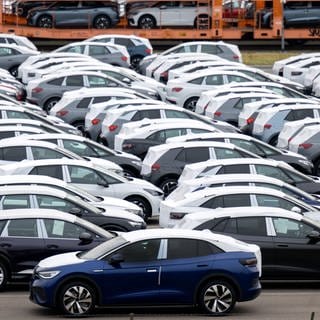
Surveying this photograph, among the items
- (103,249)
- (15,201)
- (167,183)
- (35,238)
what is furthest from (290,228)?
(167,183)

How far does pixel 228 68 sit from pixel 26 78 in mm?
5741

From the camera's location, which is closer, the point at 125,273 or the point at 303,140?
the point at 125,273

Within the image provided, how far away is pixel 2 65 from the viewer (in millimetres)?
44938

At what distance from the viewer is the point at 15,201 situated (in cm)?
2153

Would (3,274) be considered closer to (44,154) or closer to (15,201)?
(15,201)

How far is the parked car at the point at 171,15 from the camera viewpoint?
56062 millimetres

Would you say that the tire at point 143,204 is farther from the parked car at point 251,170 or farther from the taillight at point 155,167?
the taillight at point 155,167

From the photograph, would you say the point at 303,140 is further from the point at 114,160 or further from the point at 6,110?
the point at 6,110

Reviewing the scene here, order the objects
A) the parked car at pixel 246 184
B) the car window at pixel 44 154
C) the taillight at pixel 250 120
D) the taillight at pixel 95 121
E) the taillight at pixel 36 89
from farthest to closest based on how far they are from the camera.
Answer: the taillight at pixel 36 89 < the taillight at pixel 250 120 < the taillight at pixel 95 121 < the car window at pixel 44 154 < the parked car at pixel 246 184

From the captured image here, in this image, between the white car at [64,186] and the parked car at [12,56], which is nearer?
the white car at [64,186]

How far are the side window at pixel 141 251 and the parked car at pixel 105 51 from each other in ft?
93.2

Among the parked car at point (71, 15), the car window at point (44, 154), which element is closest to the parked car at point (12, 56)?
the parked car at point (71, 15)

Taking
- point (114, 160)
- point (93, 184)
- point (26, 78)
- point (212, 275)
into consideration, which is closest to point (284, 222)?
point (212, 275)

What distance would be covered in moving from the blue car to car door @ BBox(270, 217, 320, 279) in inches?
67.2
